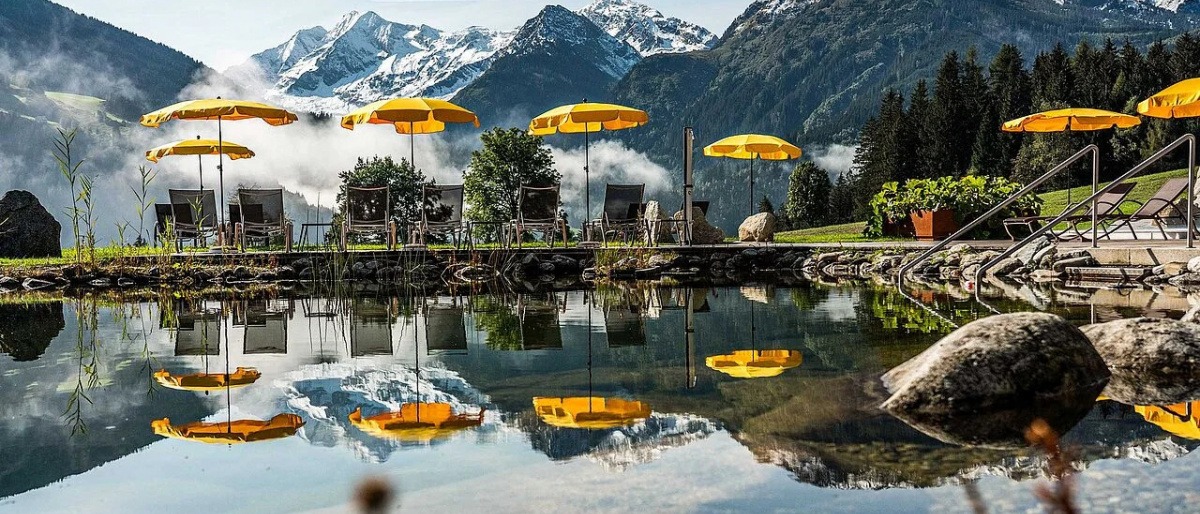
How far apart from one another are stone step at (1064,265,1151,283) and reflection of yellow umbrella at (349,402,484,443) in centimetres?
768

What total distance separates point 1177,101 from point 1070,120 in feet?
15.2

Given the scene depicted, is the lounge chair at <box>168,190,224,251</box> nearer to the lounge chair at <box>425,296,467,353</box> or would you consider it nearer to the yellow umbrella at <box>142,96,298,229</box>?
the yellow umbrella at <box>142,96,298,229</box>

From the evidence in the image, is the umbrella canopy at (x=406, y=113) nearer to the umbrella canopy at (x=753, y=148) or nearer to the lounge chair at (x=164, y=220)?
the lounge chair at (x=164, y=220)

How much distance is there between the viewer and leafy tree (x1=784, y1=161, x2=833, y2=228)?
39.7 m

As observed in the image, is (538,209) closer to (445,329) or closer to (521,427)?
(445,329)

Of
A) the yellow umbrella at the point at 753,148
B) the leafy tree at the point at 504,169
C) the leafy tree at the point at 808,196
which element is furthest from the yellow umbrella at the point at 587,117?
the leafy tree at the point at 808,196

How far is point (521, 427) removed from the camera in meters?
3.36

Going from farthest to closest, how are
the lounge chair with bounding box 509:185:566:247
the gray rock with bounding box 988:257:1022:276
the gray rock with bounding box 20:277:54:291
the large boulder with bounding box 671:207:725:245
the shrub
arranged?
the large boulder with bounding box 671:207:725:245, the shrub, the lounge chair with bounding box 509:185:566:247, the gray rock with bounding box 20:277:54:291, the gray rock with bounding box 988:257:1022:276

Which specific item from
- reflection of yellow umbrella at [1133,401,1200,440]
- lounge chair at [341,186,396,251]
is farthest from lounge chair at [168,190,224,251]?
reflection of yellow umbrella at [1133,401,1200,440]

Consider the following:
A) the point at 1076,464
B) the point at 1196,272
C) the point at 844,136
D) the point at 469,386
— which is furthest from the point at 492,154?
the point at 844,136

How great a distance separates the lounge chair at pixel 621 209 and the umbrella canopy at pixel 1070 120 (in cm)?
561

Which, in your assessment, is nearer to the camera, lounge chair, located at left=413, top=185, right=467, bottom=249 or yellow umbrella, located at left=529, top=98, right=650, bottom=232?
lounge chair, located at left=413, top=185, right=467, bottom=249

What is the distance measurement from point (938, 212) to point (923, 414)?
10231 millimetres

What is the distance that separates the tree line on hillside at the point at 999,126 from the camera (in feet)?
113
